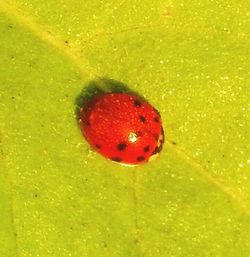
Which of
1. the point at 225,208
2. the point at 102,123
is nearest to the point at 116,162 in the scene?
the point at 102,123

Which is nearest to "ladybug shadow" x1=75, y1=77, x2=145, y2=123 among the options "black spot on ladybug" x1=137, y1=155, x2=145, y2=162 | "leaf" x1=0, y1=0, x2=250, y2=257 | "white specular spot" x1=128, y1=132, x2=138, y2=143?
"leaf" x1=0, y1=0, x2=250, y2=257

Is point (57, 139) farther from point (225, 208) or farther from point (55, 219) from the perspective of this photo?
point (225, 208)

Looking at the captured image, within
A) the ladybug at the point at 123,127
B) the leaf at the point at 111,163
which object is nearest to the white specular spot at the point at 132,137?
the ladybug at the point at 123,127

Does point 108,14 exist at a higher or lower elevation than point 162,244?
higher

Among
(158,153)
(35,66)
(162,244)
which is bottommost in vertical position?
(162,244)

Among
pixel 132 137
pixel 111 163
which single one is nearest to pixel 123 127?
pixel 132 137

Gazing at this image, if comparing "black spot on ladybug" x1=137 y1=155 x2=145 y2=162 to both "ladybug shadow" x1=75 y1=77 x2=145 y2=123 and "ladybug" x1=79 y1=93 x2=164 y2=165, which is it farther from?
"ladybug shadow" x1=75 y1=77 x2=145 y2=123

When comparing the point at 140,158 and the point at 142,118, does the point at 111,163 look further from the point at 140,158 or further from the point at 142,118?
the point at 142,118
